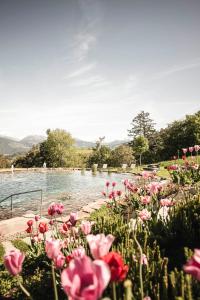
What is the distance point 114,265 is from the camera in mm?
1268

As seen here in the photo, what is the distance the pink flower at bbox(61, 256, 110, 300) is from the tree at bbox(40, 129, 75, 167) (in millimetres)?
40201

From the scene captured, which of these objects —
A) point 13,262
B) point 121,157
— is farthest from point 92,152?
point 13,262

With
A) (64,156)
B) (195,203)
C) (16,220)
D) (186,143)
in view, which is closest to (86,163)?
(64,156)

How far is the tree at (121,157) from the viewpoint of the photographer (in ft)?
116

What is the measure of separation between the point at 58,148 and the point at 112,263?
40.3 meters

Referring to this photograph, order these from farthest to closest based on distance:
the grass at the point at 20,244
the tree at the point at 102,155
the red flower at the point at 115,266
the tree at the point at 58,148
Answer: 1. the tree at the point at 58,148
2. the tree at the point at 102,155
3. the grass at the point at 20,244
4. the red flower at the point at 115,266

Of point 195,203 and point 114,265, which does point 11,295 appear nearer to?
point 114,265

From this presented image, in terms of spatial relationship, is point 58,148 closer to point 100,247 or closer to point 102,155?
point 102,155

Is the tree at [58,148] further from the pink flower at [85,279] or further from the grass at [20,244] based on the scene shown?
the pink flower at [85,279]

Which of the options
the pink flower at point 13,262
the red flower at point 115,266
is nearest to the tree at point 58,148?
the pink flower at point 13,262

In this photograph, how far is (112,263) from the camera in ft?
4.16

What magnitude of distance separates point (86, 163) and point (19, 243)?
3617 cm

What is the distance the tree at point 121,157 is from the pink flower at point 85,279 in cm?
3429

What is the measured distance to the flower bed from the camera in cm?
101
